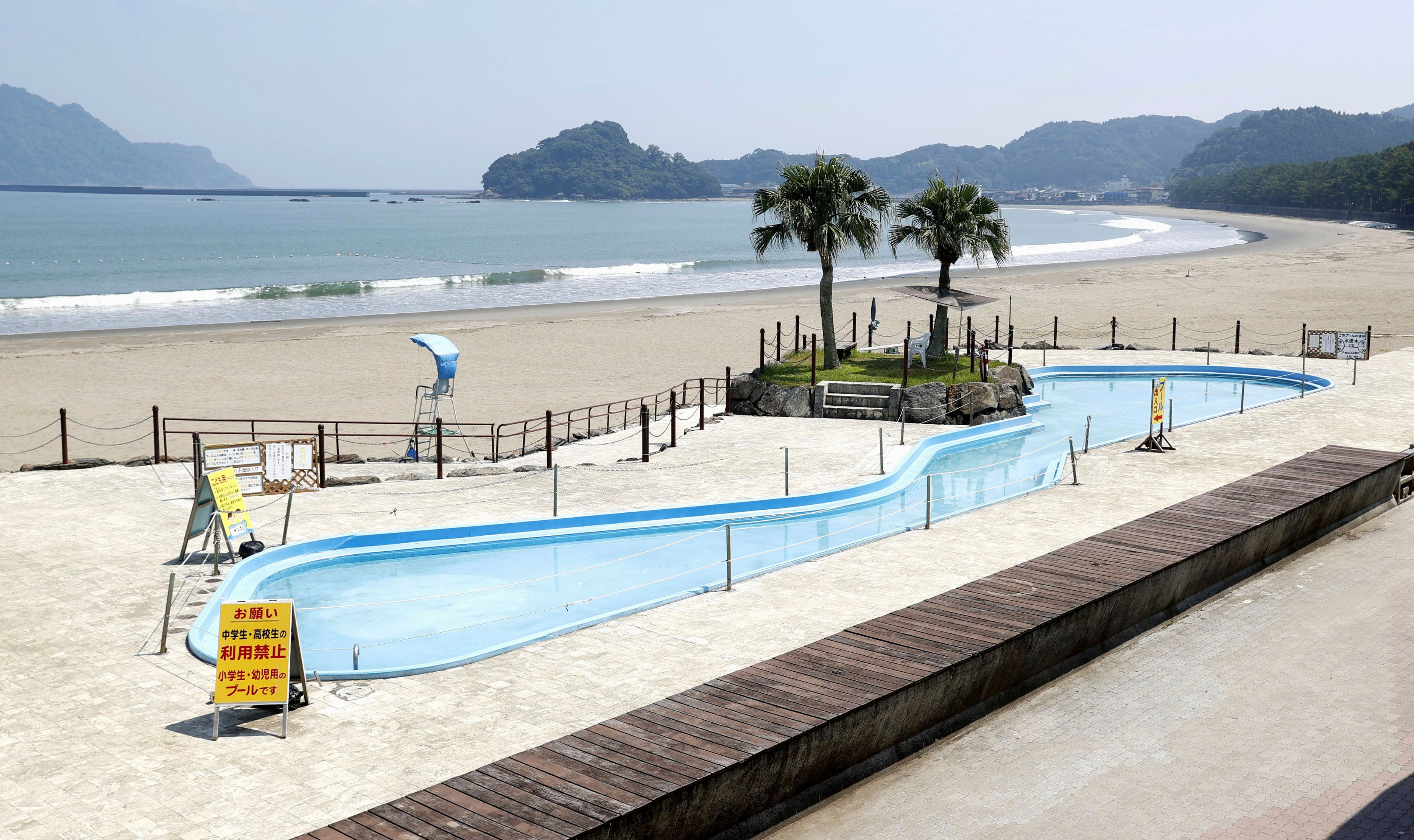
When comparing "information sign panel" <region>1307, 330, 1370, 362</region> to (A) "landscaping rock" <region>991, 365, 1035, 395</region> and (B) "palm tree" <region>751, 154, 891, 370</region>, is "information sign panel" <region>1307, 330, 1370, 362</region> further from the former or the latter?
(B) "palm tree" <region>751, 154, 891, 370</region>

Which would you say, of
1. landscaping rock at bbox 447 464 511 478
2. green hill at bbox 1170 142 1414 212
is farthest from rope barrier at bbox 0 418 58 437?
green hill at bbox 1170 142 1414 212

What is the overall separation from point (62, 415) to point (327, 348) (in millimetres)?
20895

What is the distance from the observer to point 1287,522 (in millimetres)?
15336

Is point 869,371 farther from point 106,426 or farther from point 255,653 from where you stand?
point 255,653

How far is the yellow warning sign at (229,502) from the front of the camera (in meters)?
14.6

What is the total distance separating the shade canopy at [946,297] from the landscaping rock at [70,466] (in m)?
17.6

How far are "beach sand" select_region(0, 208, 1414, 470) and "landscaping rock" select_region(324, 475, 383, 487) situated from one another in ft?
20.3

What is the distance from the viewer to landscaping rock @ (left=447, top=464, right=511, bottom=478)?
20219mm

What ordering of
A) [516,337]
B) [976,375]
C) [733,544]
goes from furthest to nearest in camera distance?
[516,337] → [976,375] → [733,544]

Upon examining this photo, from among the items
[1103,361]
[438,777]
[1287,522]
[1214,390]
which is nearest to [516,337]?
[1103,361]

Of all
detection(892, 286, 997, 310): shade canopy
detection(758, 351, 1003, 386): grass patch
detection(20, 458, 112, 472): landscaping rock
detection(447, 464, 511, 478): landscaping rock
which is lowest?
detection(447, 464, 511, 478): landscaping rock

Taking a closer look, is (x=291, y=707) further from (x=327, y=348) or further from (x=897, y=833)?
(x=327, y=348)

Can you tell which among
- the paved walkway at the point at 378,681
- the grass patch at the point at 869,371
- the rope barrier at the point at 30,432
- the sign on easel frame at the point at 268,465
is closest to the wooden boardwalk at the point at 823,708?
the paved walkway at the point at 378,681

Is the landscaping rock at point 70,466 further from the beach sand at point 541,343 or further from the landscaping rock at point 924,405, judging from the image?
the landscaping rock at point 924,405
